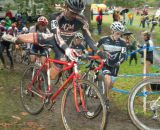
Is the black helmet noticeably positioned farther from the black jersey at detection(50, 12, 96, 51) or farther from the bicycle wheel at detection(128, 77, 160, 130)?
the bicycle wheel at detection(128, 77, 160, 130)

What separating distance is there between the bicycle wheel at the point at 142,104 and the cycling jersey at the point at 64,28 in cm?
146

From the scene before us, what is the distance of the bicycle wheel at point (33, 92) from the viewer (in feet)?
24.8

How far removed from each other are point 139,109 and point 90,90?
0.85 metres

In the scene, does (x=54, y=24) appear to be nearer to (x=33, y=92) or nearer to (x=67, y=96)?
(x=67, y=96)

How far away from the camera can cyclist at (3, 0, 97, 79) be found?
22.4ft

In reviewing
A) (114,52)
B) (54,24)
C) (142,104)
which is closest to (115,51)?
(114,52)

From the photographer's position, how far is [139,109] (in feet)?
19.8

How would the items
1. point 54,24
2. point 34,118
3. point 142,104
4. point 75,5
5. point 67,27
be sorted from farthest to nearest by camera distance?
point 34,118 < point 67,27 < point 54,24 < point 75,5 < point 142,104

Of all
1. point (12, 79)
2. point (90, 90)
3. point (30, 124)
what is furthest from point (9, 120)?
point (12, 79)

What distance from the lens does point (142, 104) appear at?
19.7 ft

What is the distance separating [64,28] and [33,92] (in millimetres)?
1477

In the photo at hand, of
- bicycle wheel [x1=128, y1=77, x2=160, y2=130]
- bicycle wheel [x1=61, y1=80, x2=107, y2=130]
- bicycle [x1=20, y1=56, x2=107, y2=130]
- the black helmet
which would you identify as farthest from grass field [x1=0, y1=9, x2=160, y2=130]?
bicycle wheel [x1=128, y1=77, x2=160, y2=130]

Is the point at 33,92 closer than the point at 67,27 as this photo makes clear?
No

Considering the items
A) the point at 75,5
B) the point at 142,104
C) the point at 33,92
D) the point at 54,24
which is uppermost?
the point at 75,5
